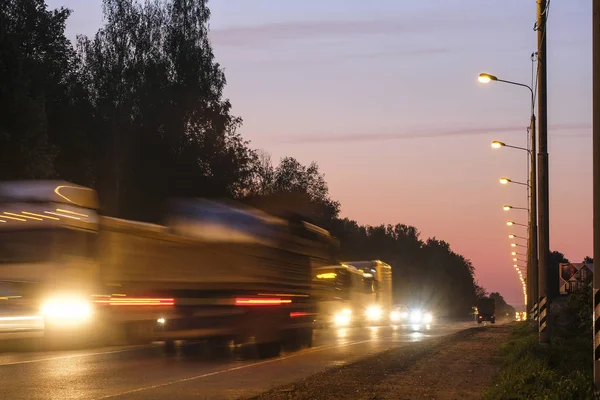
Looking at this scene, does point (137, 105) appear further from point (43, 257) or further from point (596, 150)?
point (596, 150)

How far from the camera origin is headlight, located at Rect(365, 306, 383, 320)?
2143 inches

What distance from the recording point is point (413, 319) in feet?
246

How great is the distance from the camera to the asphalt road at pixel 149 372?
48.9 feet

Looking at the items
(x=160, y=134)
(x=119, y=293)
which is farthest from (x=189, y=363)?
(x=160, y=134)

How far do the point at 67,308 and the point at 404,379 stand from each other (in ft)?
26.4

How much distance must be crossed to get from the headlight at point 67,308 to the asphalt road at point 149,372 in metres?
0.86

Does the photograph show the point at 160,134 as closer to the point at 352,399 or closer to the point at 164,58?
the point at 164,58

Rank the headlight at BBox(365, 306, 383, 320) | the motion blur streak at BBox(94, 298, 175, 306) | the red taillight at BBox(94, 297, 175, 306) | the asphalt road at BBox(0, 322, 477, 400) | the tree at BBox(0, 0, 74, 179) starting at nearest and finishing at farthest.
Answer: the asphalt road at BBox(0, 322, 477, 400), the motion blur streak at BBox(94, 298, 175, 306), the red taillight at BBox(94, 297, 175, 306), the tree at BBox(0, 0, 74, 179), the headlight at BBox(365, 306, 383, 320)

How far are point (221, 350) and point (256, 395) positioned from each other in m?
11.3

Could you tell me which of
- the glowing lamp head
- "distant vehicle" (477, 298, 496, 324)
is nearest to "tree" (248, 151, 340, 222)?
"distant vehicle" (477, 298, 496, 324)

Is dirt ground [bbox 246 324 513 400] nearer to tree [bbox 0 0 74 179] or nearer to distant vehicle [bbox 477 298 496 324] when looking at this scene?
tree [bbox 0 0 74 179]

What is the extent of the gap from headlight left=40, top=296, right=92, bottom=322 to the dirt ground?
6143mm

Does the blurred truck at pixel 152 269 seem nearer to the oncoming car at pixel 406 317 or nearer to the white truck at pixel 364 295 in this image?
the white truck at pixel 364 295

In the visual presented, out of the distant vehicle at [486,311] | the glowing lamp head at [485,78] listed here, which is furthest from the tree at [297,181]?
the glowing lamp head at [485,78]
